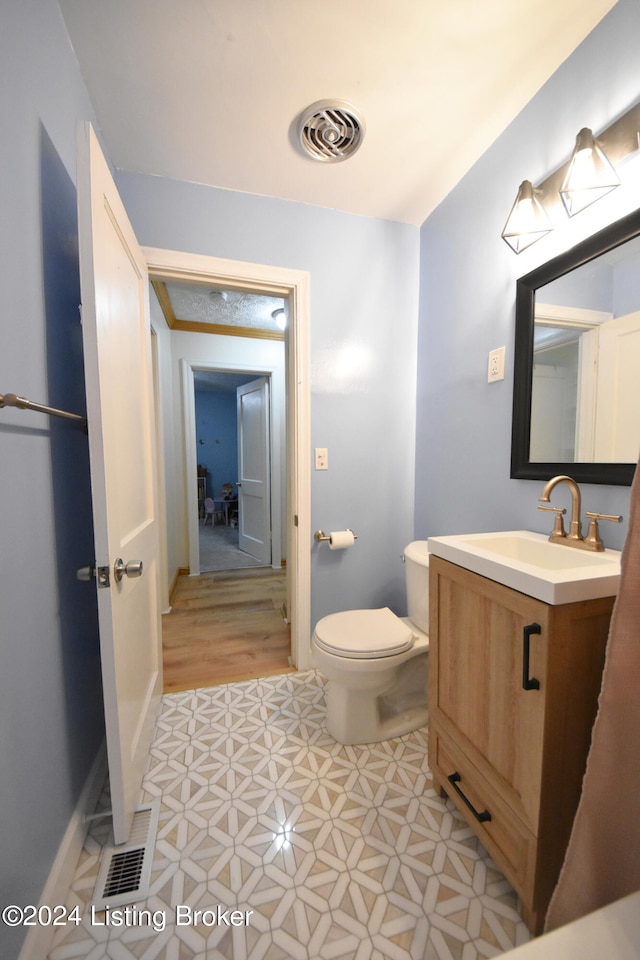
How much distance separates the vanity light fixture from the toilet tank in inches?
47.6

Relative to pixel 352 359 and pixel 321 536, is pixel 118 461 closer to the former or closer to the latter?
pixel 321 536

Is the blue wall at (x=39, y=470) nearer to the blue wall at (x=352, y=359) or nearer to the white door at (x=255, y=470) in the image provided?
the blue wall at (x=352, y=359)

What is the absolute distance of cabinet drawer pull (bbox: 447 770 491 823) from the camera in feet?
2.93

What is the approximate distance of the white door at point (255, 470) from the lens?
3467 mm

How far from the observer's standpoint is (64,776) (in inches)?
36.6

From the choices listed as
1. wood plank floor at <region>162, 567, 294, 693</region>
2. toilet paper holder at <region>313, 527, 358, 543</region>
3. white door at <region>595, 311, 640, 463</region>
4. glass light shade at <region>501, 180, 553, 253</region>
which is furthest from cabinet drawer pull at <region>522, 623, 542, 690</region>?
wood plank floor at <region>162, 567, 294, 693</region>

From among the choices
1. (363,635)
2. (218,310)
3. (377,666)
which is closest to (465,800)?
(377,666)

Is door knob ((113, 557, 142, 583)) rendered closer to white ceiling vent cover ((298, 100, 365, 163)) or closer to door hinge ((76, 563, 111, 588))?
door hinge ((76, 563, 111, 588))

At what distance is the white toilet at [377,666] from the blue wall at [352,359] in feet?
1.10

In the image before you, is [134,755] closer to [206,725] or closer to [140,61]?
[206,725]

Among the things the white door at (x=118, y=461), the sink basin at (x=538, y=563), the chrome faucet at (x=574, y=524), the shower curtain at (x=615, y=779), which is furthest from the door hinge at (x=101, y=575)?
the chrome faucet at (x=574, y=524)

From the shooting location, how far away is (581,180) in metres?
0.95

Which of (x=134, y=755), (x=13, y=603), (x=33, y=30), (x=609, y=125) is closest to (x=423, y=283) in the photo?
(x=609, y=125)

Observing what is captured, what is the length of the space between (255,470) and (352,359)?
7.06ft
